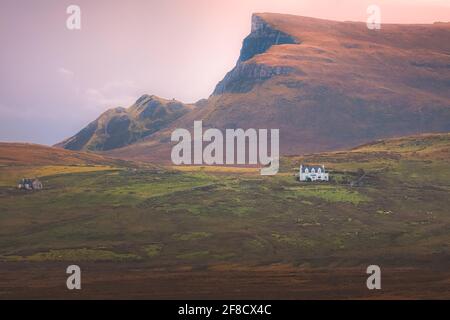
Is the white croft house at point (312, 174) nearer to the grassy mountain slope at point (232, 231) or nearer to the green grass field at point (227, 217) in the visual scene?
the grassy mountain slope at point (232, 231)

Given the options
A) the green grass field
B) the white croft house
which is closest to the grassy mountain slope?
the green grass field

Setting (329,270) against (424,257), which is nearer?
(329,270)

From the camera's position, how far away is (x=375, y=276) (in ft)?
369

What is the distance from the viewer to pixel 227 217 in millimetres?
153375

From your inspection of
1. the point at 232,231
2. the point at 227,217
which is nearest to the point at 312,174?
the point at 227,217

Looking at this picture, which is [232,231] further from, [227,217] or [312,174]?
[312,174]

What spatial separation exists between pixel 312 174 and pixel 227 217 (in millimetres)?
36470

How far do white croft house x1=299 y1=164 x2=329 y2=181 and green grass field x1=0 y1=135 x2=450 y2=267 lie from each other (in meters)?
3.66

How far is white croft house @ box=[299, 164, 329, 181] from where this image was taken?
181875 millimetres

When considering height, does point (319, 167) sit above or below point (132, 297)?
above

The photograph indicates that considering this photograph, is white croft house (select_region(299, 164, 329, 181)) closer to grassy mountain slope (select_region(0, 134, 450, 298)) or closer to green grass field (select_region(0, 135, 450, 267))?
grassy mountain slope (select_region(0, 134, 450, 298))
